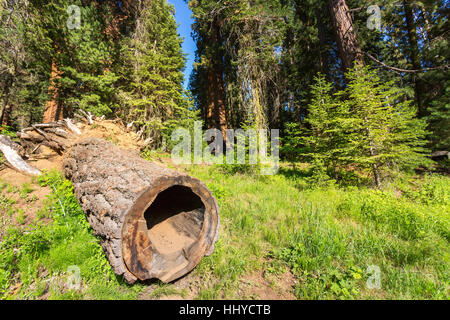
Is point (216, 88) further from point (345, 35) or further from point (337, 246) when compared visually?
point (337, 246)

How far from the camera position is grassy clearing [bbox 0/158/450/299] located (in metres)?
1.78

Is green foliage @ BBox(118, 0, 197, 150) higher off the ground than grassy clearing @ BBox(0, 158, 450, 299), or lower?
higher

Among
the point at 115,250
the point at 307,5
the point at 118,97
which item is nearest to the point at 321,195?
the point at 115,250

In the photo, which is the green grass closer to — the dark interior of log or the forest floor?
the forest floor

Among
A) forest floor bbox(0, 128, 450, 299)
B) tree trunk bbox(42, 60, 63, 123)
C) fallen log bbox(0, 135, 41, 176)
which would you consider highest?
tree trunk bbox(42, 60, 63, 123)

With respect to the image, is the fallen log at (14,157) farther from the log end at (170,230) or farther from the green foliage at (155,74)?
the green foliage at (155,74)

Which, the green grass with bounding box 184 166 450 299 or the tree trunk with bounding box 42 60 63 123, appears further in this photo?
the tree trunk with bounding box 42 60 63 123

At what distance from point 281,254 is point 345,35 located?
7876 mm

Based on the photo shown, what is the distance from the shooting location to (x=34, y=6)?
731 centimetres

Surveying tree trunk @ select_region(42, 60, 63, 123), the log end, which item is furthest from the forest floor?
tree trunk @ select_region(42, 60, 63, 123)

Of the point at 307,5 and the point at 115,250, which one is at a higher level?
the point at 307,5

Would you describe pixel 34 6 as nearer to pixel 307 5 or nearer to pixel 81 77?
pixel 81 77

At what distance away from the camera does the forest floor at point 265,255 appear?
1.79m
